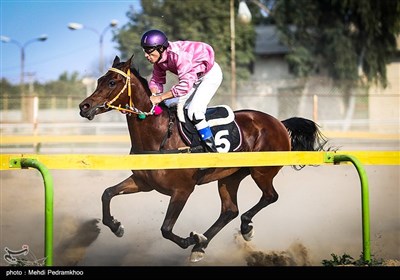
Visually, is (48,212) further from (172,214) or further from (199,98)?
(199,98)

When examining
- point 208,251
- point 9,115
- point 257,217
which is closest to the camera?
point 208,251

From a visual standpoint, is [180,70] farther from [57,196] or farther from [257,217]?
[57,196]

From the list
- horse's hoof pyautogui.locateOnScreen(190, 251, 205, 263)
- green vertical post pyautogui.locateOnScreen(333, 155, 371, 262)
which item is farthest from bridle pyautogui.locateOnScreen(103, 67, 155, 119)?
green vertical post pyautogui.locateOnScreen(333, 155, 371, 262)

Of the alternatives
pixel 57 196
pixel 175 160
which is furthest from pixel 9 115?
pixel 175 160

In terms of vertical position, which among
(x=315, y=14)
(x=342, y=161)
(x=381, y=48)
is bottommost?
(x=342, y=161)

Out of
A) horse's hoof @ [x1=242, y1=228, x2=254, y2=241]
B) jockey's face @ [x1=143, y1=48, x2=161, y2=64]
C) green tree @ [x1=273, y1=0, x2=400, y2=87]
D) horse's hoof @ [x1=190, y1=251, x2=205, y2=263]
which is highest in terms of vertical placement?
green tree @ [x1=273, y1=0, x2=400, y2=87]

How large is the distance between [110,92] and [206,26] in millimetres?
25300

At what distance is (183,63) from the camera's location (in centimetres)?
479

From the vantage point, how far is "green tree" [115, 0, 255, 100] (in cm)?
2631

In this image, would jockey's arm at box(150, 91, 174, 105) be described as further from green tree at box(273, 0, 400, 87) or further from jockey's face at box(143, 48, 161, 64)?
green tree at box(273, 0, 400, 87)

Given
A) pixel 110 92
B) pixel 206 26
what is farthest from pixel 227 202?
pixel 206 26

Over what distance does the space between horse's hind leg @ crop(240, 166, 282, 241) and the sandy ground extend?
235 mm

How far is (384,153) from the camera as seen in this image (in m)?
5.13
